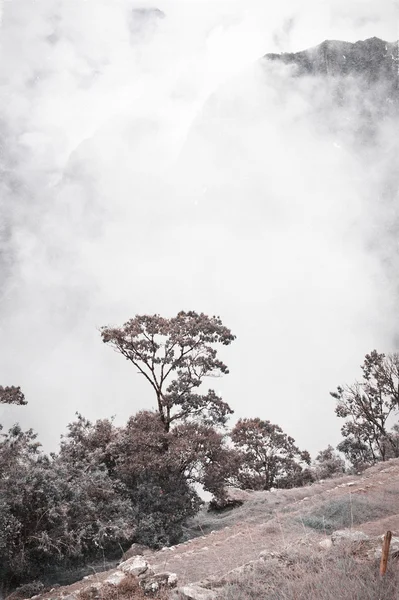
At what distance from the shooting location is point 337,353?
17988 cm

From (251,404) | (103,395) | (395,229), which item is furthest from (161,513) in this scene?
(395,229)

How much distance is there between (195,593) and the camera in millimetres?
4844

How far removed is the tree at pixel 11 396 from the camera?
53.5ft

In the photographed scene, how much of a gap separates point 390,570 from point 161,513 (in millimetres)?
11258

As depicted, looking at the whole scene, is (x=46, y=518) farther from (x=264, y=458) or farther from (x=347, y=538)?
(x=264, y=458)

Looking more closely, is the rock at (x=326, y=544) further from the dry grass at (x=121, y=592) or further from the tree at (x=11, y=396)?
the tree at (x=11, y=396)

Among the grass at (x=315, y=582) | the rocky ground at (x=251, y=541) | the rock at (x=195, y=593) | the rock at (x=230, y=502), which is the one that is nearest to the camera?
the grass at (x=315, y=582)

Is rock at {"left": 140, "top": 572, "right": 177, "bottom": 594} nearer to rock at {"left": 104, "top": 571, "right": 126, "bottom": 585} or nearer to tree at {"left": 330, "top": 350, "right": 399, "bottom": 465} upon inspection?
rock at {"left": 104, "top": 571, "right": 126, "bottom": 585}

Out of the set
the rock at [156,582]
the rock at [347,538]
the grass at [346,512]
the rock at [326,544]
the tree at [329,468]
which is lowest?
the tree at [329,468]

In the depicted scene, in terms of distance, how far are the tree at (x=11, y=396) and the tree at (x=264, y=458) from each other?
1828 centimetres

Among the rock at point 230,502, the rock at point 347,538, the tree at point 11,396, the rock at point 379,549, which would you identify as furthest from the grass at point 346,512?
the tree at point 11,396

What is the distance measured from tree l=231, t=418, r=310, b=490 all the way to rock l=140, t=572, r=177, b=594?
81.9 ft

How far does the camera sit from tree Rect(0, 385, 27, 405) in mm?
16312

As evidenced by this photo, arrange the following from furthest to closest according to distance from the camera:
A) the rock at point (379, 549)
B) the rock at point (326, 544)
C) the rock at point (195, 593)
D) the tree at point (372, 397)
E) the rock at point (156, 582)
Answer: the tree at point (372, 397) → the rock at point (326, 544) → the rock at point (156, 582) → the rock at point (379, 549) → the rock at point (195, 593)
